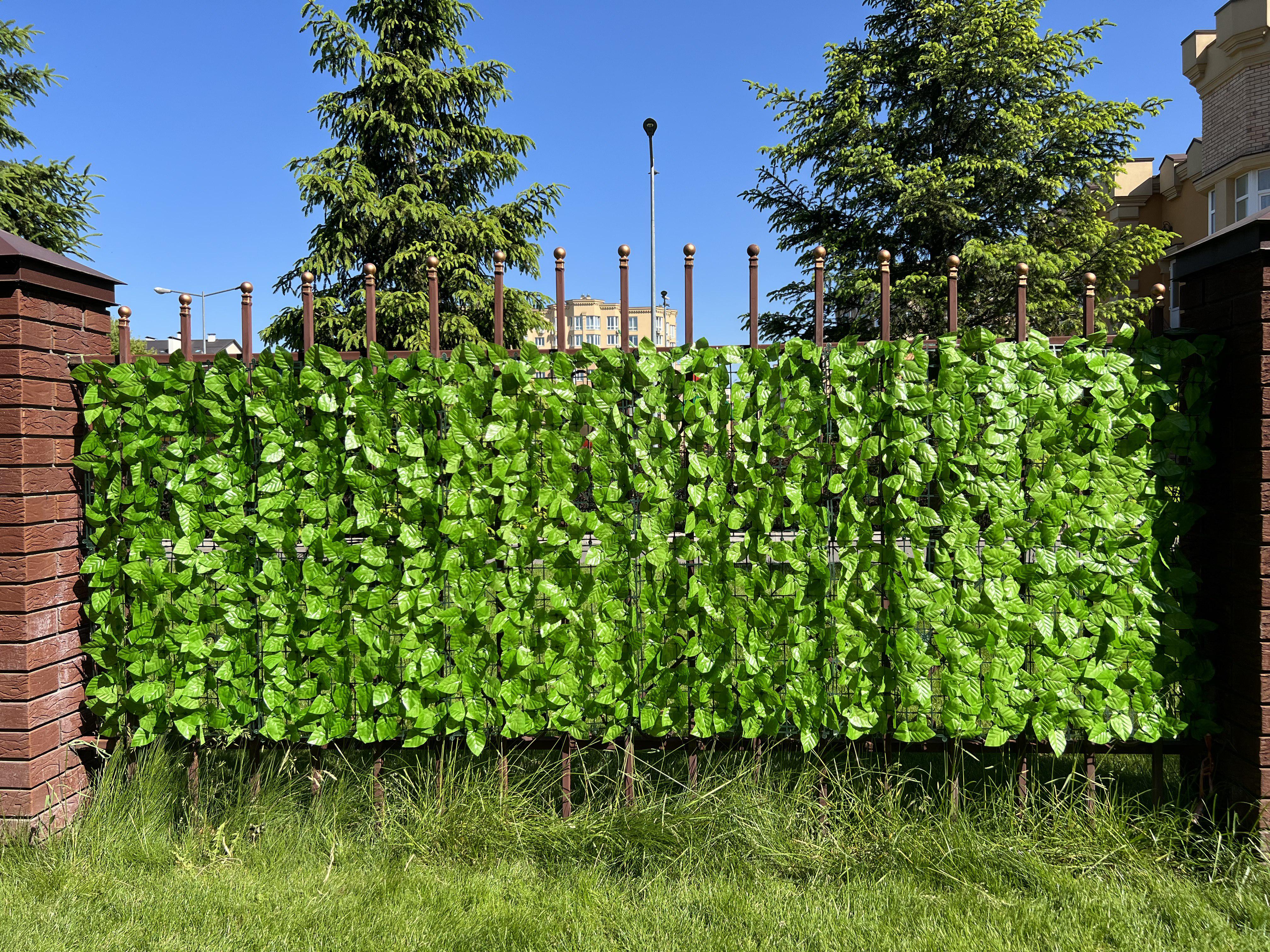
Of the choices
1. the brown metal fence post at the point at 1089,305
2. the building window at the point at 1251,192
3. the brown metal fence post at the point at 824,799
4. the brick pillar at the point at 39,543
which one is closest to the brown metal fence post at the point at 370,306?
the brick pillar at the point at 39,543

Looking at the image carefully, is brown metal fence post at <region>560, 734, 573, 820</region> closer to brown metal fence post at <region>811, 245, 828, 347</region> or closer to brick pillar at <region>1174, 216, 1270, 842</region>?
brown metal fence post at <region>811, 245, 828, 347</region>

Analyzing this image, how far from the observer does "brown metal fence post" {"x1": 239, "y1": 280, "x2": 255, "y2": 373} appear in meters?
3.22

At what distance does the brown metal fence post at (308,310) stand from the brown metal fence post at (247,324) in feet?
0.71

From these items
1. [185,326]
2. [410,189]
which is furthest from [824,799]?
[410,189]

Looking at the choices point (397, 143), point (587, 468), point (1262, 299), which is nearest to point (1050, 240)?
point (397, 143)

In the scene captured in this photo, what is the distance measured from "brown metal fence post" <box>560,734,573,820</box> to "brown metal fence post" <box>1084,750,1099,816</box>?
2035mm

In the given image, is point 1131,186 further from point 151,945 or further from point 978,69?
point 151,945

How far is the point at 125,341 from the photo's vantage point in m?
3.42

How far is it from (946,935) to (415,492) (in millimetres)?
2442

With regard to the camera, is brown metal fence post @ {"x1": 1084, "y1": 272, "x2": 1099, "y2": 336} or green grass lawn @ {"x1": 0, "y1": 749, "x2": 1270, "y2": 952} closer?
green grass lawn @ {"x1": 0, "y1": 749, "x2": 1270, "y2": 952}

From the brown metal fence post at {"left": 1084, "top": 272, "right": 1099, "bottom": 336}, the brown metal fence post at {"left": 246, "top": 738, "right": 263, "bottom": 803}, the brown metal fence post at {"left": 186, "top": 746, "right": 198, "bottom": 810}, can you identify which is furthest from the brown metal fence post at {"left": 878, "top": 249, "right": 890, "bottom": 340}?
the brown metal fence post at {"left": 186, "top": 746, "right": 198, "bottom": 810}

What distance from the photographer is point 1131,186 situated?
29656 mm

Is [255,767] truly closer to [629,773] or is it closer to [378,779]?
[378,779]

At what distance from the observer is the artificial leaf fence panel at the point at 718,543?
305cm
